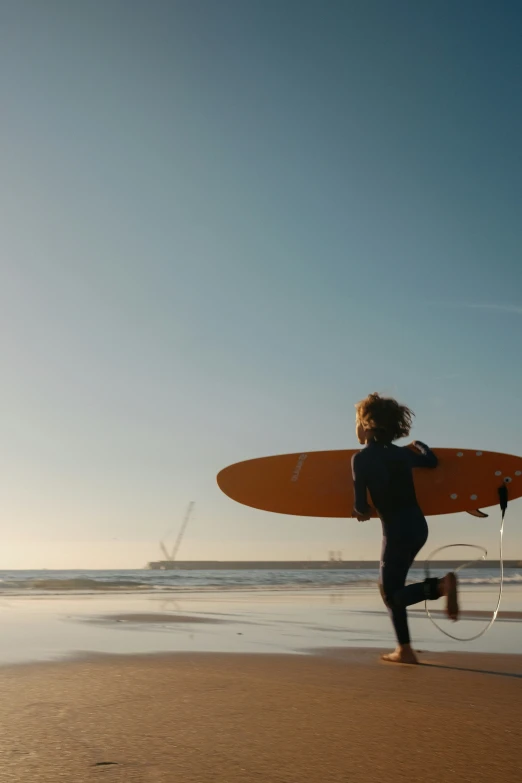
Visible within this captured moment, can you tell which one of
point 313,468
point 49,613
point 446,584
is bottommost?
point 49,613

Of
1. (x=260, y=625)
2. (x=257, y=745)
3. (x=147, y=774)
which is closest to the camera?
(x=147, y=774)

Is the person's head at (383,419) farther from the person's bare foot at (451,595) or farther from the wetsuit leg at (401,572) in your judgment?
the person's bare foot at (451,595)

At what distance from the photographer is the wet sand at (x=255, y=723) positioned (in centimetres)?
196

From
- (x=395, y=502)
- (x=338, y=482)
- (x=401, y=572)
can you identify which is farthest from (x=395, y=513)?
(x=338, y=482)

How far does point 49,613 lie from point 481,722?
671cm

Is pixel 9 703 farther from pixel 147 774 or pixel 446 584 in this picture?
pixel 446 584

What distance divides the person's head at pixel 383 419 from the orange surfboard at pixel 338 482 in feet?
3.26

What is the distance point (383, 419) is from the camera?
4.90 metres

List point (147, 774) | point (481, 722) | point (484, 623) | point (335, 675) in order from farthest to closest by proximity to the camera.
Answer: point (484, 623) → point (335, 675) → point (481, 722) → point (147, 774)

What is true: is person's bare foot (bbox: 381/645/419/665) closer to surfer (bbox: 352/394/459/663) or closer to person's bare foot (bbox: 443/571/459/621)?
surfer (bbox: 352/394/459/663)

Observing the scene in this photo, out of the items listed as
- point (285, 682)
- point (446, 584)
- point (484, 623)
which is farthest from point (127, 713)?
point (484, 623)

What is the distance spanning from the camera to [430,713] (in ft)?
8.88

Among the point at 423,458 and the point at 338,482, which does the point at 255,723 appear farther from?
the point at 338,482

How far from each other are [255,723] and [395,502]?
2400mm
